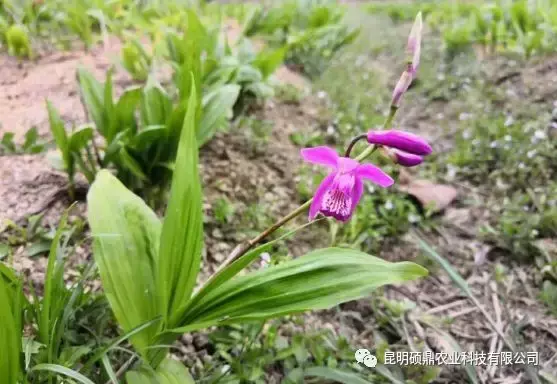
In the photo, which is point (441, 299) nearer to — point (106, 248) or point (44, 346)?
point (106, 248)

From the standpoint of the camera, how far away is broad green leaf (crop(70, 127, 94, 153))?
70.8 inches

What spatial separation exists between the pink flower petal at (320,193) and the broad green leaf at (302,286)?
0.12 m

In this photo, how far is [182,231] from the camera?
1258 mm

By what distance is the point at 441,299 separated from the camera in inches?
78.6

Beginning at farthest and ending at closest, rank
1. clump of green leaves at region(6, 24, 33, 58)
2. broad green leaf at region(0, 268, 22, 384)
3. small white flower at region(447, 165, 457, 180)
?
→ clump of green leaves at region(6, 24, 33, 58) < small white flower at region(447, 165, 457, 180) < broad green leaf at region(0, 268, 22, 384)

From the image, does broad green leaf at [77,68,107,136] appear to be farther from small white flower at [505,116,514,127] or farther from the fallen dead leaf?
small white flower at [505,116,514,127]

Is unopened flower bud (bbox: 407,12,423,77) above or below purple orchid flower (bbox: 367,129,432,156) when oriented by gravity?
above

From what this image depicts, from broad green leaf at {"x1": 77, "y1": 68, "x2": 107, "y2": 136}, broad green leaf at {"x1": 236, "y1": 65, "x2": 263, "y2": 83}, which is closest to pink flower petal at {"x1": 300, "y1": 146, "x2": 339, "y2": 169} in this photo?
broad green leaf at {"x1": 77, "y1": 68, "x2": 107, "y2": 136}

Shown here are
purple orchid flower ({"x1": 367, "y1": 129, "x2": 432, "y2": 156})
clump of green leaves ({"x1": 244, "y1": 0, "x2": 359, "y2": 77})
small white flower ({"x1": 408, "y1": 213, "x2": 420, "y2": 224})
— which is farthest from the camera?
clump of green leaves ({"x1": 244, "y1": 0, "x2": 359, "y2": 77})

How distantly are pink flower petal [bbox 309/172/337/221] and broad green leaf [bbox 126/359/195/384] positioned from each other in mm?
529

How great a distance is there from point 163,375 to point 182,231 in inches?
14.5

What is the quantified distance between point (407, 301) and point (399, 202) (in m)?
0.59

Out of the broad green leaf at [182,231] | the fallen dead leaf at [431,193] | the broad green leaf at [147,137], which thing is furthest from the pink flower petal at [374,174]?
the fallen dead leaf at [431,193]

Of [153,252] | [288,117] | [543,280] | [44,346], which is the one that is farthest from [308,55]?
[44,346]
